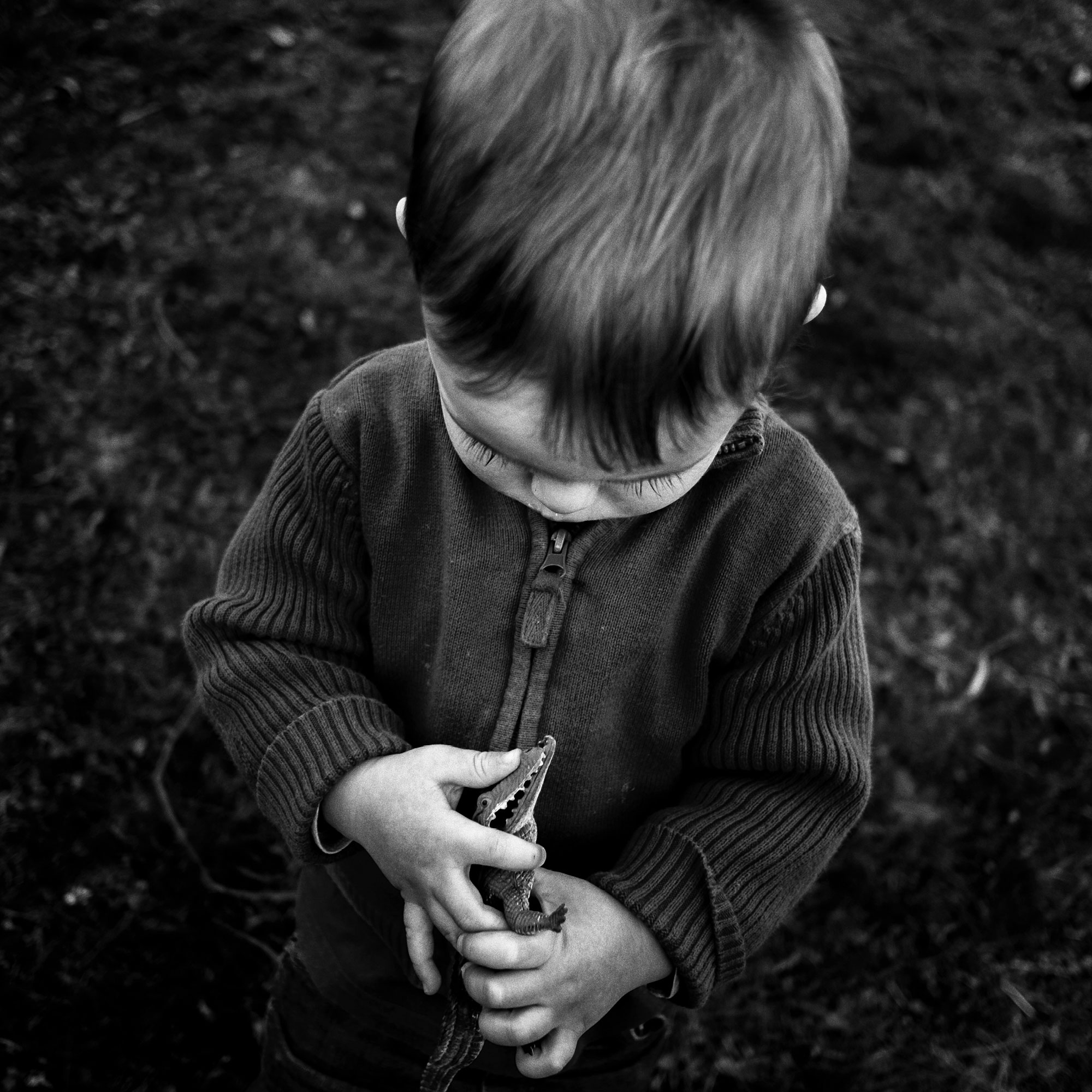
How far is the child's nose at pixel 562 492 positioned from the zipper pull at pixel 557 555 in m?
0.22

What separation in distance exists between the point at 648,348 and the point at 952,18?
3519 mm

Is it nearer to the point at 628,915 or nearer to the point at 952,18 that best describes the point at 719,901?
the point at 628,915

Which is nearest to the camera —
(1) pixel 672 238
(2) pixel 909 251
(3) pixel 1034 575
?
(1) pixel 672 238

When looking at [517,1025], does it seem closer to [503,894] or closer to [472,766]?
[503,894]

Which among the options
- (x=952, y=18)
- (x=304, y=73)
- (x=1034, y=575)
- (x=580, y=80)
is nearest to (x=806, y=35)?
(x=580, y=80)

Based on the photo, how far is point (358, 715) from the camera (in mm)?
1500

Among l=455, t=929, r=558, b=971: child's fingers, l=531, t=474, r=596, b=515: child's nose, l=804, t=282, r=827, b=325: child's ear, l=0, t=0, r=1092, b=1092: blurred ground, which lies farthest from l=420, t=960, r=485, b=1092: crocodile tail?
l=804, t=282, r=827, b=325: child's ear

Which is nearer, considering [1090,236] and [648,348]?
[648,348]

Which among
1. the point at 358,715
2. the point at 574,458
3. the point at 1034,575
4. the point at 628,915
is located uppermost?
the point at 574,458

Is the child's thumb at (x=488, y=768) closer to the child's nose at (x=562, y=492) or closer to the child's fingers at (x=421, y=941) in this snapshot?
the child's fingers at (x=421, y=941)

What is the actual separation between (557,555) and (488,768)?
30cm

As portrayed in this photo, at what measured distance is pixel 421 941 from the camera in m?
1.48

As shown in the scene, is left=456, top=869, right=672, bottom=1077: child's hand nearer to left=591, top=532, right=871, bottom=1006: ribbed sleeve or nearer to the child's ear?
left=591, top=532, right=871, bottom=1006: ribbed sleeve

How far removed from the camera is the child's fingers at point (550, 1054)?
4.78 ft
